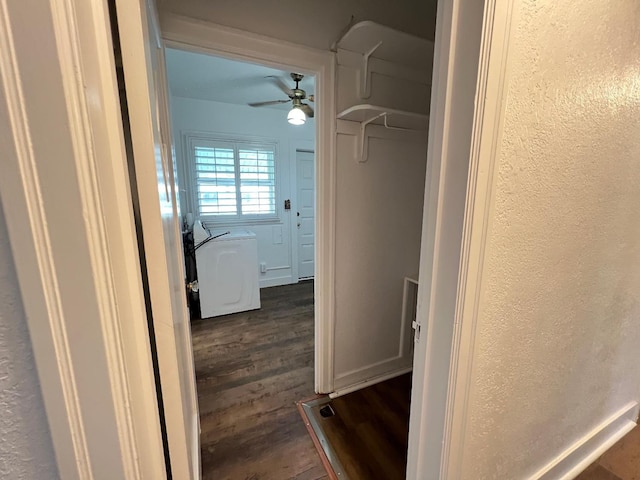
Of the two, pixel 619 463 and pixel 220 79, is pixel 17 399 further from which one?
pixel 220 79

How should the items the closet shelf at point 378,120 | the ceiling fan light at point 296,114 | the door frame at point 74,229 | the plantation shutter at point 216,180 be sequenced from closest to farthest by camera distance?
the door frame at point 74,229, the closet shelf at point 378,120, the ceiling fan light at point 296,114, the plantation shutter at point 216,180

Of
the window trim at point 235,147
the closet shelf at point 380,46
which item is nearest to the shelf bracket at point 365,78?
the closet shelf at point 380,46

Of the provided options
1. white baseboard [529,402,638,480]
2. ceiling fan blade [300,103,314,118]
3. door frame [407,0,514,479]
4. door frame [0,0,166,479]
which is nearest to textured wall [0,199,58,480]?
door frame [0,0,166,479]

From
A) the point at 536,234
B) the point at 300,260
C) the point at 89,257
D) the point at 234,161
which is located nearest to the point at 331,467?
the point at 536,234

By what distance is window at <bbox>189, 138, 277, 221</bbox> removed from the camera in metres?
3.56

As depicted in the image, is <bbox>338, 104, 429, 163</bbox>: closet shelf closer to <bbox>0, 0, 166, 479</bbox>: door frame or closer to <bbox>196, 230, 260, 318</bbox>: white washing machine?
<bbox>0, 0, 166, 479</bbox>: door frame

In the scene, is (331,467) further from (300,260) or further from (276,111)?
(276,111)

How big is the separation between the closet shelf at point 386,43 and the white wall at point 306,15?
5.4 inches

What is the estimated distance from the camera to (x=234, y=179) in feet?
12.3

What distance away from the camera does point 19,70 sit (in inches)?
12.4

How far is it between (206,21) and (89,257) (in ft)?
4.49

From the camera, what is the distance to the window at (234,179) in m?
3.56

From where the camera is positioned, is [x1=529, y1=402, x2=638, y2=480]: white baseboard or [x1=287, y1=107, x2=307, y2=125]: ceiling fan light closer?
[x1=529, y1=402, x2=638, y2=480]: white baseboard

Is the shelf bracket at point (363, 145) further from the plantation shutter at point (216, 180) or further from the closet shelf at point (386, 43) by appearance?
the plantation shutter at point (216, 180)
